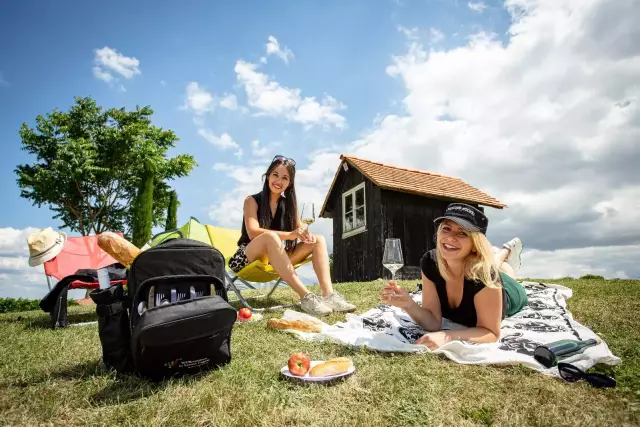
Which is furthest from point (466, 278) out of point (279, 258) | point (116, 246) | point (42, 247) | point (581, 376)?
point (42, 247)

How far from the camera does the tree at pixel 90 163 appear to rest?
51.7 feet

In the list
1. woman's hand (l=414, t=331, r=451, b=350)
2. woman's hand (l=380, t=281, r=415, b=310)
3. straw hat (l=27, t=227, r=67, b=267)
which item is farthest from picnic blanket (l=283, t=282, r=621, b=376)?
straw hat (l=27, t=227, r=67, b=267)

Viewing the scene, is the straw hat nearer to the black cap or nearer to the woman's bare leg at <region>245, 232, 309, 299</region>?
the woman's bare leg at <region>245, 232, 309, 299</region>

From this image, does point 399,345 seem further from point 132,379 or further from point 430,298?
point 132,379

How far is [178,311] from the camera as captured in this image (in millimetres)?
1944

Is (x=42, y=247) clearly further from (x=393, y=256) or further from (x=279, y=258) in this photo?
(x=393, y=256)

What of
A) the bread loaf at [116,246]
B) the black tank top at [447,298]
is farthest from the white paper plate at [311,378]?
the bread loaf at [116,246]

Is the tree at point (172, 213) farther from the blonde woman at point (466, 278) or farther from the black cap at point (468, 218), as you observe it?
the black cap at point (468, 218)

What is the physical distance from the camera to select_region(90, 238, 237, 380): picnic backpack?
1939 mm

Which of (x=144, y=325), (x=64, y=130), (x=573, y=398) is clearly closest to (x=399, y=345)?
(x=573, y=398)

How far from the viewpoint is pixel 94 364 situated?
8.32 feet

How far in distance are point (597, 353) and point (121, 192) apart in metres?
18.4

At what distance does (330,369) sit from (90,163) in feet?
55.5

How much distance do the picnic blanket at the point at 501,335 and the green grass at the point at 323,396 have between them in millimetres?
73
